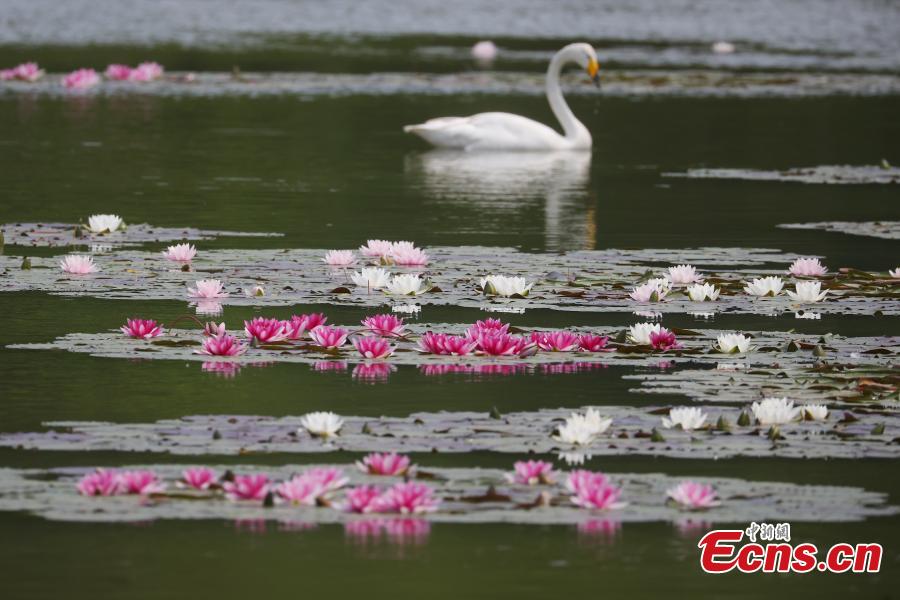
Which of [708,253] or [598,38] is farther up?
[598,38]

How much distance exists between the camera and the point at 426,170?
1884cm

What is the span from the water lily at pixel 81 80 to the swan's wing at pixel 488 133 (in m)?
6.15

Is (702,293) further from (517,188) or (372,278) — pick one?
(517,188)

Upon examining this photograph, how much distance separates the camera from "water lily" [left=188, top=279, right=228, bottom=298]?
32.3 ft

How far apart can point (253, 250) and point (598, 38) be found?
26.2 m

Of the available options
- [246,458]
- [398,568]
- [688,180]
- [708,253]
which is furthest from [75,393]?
[688,180]

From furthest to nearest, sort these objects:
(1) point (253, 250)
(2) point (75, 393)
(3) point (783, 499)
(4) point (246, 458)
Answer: (1) point (253, 250), (2) point (75, 393), (4) point (246, 458), (3) point (783, 499)

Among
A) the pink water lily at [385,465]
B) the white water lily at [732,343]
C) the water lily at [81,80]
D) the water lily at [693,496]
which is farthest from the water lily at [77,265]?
the water lily at [81,80]

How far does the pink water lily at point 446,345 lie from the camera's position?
27.7 ft

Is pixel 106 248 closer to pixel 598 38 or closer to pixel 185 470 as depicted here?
pixel 185 470

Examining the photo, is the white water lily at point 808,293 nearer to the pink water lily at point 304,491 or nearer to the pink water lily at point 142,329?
the pink water lily at point 142,329

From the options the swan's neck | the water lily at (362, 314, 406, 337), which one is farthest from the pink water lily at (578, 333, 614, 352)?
the swan's neck

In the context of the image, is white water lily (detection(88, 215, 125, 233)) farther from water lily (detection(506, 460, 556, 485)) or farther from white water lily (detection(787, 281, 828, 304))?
water lily (detection(506, 460, 556, 485))

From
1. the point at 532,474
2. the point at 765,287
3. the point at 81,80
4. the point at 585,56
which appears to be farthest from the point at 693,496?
the point at 81,80
